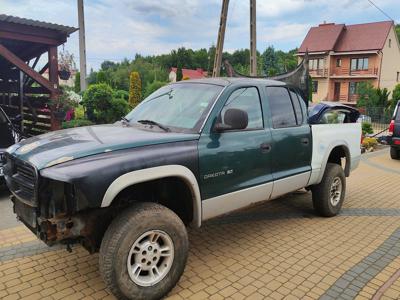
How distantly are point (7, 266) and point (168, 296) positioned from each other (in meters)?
1.88

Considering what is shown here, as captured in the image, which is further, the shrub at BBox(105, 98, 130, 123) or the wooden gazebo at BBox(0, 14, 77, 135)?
the shrub at BBox(105, 98, 130, 123)

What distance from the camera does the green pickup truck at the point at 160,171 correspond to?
3.00m

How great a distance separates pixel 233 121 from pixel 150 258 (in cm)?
155

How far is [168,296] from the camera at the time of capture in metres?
3.45

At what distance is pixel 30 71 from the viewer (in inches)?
416

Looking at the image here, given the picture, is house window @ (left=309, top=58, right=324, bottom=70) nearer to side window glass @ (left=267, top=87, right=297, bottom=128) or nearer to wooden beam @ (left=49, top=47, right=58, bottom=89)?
wooden beam @ (left=49, top=47, right=58, bottom=89)

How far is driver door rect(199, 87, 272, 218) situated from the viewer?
3715 millimetres

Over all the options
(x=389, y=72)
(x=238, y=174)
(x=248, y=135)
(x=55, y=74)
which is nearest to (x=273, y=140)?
(x=248, y=135)

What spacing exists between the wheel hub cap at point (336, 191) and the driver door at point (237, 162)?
68.9 inches

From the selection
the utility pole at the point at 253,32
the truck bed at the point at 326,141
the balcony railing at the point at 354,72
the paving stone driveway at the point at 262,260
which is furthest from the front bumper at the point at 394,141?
the balcony railing at the point at 354,72

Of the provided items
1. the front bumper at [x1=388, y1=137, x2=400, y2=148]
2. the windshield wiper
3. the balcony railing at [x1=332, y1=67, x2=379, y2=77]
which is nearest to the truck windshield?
the windshield wiper

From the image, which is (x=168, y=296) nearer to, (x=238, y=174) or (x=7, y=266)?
(x=238, y=174)

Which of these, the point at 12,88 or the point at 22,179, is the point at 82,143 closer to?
the point at 22,179

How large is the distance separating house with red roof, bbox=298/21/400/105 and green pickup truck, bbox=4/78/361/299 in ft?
129
